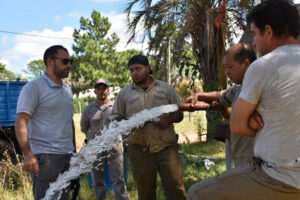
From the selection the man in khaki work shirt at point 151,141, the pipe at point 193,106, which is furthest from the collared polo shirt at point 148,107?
the pipe at point 193,106

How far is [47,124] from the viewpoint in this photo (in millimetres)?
2924

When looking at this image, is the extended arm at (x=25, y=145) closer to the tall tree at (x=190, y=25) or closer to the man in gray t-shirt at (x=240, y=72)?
the man in gray t-shirt at (x=240, y=72)

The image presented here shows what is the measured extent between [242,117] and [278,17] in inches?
19.7

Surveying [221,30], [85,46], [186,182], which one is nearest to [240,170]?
[221,30]

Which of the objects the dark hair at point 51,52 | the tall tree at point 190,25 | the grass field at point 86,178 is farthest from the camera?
the tall tree at point 190,25

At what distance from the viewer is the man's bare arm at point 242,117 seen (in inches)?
60.3

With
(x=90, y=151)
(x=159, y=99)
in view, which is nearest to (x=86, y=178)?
(x=159, y=99)

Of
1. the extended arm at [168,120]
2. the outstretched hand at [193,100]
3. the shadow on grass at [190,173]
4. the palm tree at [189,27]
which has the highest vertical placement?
the palm tree at [189,27]

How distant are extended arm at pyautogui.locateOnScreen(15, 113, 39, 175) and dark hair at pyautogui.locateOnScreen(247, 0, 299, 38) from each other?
204 cm

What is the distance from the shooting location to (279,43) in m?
1.56

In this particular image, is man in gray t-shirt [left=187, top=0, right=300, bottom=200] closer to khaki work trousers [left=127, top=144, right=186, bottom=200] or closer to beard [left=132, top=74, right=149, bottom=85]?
khaki work trousers [left=127, top=144, right=186, bottom=200]

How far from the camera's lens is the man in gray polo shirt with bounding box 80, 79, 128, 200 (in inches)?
171

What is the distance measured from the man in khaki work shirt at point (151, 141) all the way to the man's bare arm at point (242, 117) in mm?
1728

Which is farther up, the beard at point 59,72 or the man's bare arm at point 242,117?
the beard at point 59,72
